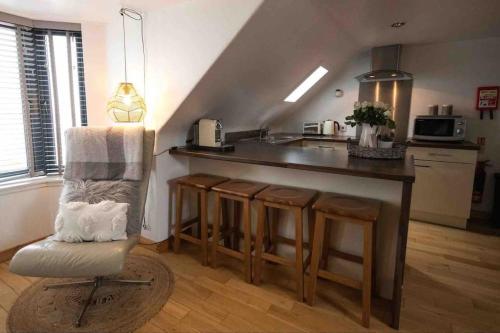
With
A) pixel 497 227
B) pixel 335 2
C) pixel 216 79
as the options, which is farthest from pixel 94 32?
pixel 497 227

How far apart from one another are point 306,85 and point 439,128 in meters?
1.74

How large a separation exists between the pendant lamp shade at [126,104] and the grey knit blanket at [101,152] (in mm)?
181

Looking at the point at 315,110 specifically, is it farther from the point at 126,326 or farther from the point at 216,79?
the point at 126,326

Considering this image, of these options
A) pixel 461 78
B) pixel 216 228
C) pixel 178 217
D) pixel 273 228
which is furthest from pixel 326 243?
pixel 461 78

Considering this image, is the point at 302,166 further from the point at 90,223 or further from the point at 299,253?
the point at 90,223

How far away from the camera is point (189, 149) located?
98.7 inches

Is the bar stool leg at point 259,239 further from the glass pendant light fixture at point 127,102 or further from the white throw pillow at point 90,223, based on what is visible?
the glass pendant light fixture at point 127,102

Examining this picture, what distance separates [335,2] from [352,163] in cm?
128

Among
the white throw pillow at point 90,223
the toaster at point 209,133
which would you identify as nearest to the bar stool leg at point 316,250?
the toaster at point 209,133

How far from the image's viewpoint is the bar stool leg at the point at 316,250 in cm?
174

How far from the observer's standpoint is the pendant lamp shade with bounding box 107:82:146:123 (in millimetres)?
2238

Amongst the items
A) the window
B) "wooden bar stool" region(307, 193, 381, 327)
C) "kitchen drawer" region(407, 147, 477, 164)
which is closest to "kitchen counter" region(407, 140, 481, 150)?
"kitchen drawer" region(407, 147, 477, 164)

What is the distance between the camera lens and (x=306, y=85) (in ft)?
12.9

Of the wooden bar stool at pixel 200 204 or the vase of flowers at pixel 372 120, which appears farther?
the wooden bar stool at pixel 200 204
